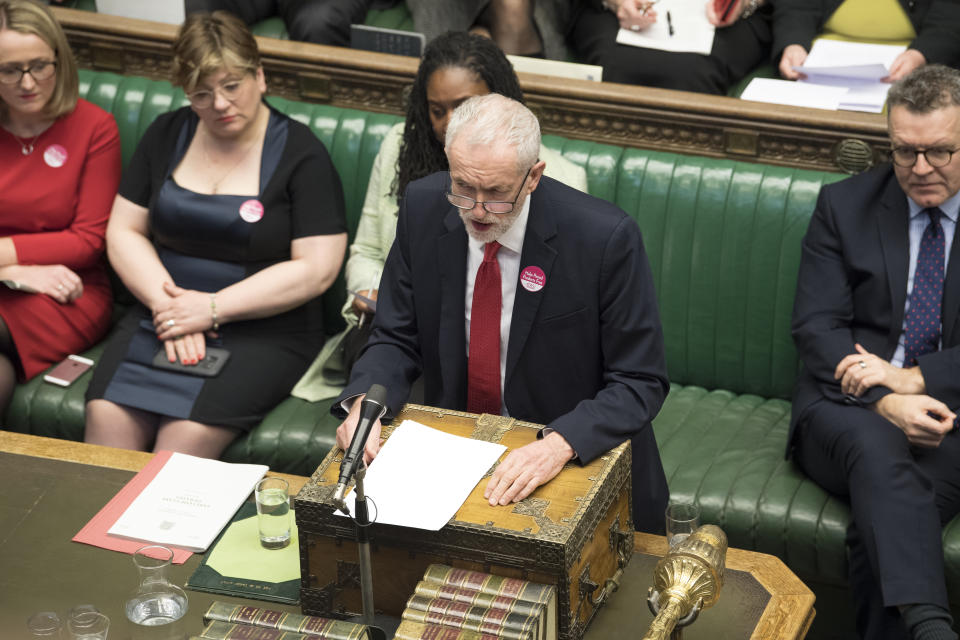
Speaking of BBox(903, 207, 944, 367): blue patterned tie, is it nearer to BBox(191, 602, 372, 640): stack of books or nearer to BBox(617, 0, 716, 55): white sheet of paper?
BBox(617, 0, 716, 55): white sheet of paper

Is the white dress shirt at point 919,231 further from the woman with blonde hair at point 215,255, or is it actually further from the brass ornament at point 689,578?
the woman with blonde hair at point 215,255

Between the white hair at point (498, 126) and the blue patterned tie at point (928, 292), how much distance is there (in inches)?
51.7

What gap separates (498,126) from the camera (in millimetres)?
2566

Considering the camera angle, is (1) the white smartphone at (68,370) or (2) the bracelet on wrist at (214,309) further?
(1) the white smartphone at (68,370)

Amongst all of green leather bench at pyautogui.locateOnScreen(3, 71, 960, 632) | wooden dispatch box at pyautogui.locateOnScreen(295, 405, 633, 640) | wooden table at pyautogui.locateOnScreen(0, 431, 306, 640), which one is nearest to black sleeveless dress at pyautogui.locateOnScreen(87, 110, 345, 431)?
green leather bench at pyautogui.locateOnScreen(3, 71, 960, 632)

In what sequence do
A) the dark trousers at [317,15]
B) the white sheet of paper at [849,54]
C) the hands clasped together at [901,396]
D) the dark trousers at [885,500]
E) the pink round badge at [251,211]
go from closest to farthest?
1. the dark trousers at [885,500]
2. the hands clasped together at [901,396]
3. the pink round badge at [251,211]
4. the white sheet of paper at [849,54]
5. the dark trousers at [317,15]

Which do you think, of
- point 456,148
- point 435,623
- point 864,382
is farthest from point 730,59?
point 435,623

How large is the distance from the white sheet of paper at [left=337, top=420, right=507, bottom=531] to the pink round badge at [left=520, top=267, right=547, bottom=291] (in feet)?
1.31

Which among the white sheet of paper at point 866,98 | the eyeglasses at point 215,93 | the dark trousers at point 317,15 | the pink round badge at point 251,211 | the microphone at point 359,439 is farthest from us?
the dark trousers at point 317,15

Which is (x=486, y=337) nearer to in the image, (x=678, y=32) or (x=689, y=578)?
(x=689, y=578)

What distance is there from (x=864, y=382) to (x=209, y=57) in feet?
6.50

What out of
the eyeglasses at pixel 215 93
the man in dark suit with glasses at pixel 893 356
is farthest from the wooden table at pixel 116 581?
the eyeglasses at pixel 215 93

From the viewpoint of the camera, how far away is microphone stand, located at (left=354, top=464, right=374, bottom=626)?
6.87 feet

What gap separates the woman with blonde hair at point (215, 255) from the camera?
3.65 m
